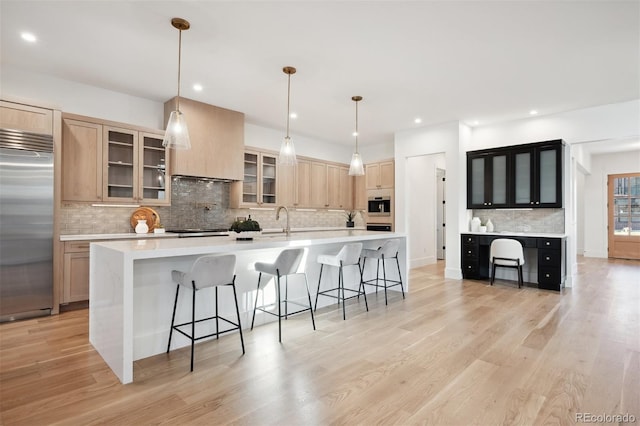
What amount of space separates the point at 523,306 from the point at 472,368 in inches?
89.4

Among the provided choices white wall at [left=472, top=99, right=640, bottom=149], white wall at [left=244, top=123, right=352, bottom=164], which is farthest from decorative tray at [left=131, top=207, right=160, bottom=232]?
white wall at [left=472, top=99, right=640, bottom=149]

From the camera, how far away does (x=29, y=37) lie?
10.9 ft

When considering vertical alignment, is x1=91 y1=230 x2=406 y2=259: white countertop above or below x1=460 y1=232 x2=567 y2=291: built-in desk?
above

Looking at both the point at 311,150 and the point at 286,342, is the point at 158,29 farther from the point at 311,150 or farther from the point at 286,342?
the point at 311,150

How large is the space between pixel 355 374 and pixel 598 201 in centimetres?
989

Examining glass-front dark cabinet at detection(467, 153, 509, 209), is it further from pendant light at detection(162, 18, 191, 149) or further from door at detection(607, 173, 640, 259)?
door at detection(607, 173, 640, 259)

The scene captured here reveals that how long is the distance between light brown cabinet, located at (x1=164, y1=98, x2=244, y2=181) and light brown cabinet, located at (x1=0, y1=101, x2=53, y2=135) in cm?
146

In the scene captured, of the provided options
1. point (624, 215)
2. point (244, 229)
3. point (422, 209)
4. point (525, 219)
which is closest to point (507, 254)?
point (525, 219)

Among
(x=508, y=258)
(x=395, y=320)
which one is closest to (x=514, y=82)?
(x=508, y=258)

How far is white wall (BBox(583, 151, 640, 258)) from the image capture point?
29.2 ft

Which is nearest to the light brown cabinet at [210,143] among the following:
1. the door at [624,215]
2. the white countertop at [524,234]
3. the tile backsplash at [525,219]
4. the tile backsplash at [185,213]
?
the tile backsplash at [185,213]

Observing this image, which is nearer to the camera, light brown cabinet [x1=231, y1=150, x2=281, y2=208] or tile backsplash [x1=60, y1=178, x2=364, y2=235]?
tile backsplash [x1=60, y1=178, x2=364, y2=235]

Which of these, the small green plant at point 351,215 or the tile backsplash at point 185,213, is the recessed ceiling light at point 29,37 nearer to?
the tile backsplash at point 185,213

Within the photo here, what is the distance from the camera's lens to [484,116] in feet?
19.1
